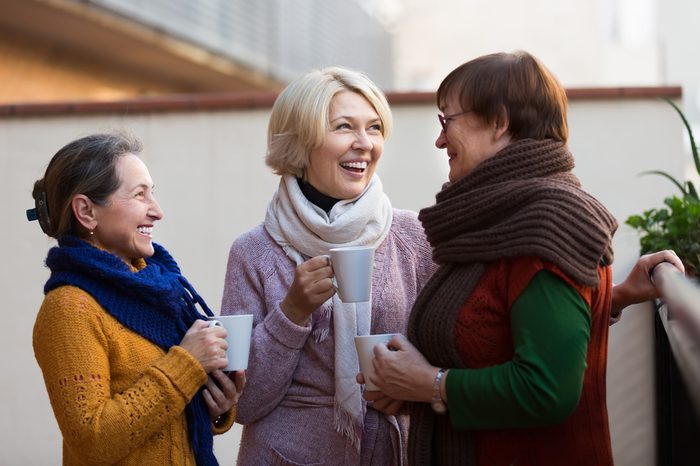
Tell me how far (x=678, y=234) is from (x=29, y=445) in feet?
12.3

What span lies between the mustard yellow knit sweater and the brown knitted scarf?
1.97 ft

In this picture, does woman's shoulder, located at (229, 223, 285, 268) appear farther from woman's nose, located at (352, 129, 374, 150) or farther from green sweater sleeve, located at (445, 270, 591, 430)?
green sweater sleeve, located at (445, 270, 591, 430)

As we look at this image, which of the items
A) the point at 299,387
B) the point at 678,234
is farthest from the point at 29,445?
the point at 678,234

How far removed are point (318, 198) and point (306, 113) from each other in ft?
0.83

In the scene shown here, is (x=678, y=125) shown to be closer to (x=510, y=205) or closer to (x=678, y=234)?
(x=678, y=234)

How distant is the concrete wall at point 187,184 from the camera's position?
17.7ft

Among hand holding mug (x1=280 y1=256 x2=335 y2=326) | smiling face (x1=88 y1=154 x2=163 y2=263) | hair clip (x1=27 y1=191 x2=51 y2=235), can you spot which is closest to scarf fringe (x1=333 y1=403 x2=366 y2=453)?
hand holding mug (x1=280 y1=256 x2=335 y2=326)

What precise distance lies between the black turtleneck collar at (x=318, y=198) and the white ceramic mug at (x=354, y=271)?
52 centimetres

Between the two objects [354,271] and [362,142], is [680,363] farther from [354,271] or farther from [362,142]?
[362,142]

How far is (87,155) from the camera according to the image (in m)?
2.46

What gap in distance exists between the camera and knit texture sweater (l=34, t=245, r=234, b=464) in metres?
2.21

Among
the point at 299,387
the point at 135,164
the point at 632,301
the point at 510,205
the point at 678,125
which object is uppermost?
the point at 678,125

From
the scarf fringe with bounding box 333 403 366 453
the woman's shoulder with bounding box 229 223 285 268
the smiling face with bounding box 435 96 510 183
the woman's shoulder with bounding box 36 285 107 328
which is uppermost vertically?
the smiling face with bounding box 435 96 510 183

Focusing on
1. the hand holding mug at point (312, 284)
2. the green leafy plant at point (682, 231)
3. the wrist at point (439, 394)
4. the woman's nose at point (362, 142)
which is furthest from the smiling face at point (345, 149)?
the green leafy plant at point (682, 231)
